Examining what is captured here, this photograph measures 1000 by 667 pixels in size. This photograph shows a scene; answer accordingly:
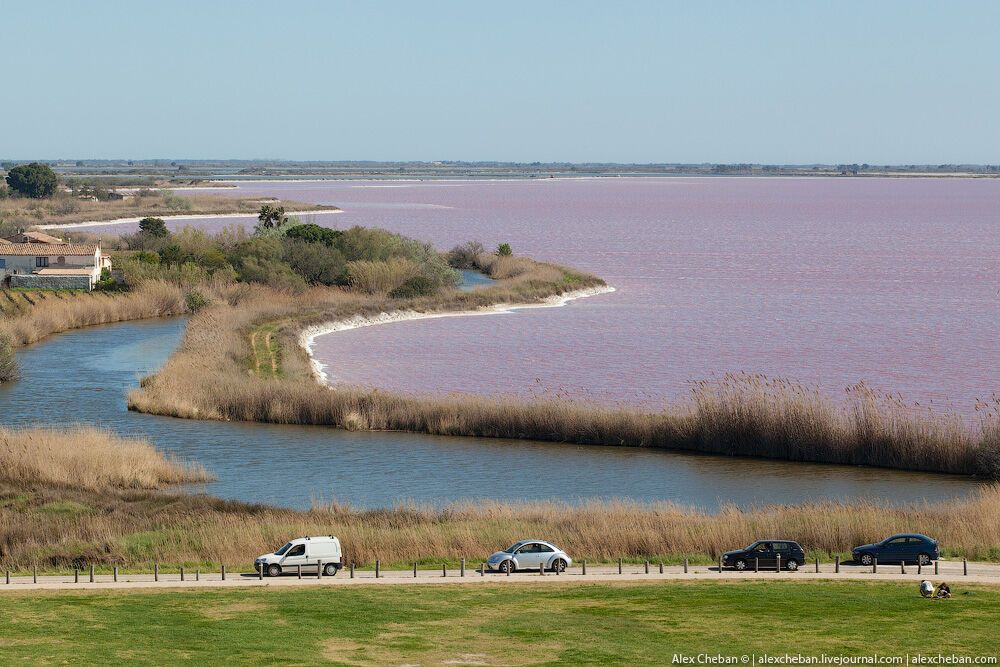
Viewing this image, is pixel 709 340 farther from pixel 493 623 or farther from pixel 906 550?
pixel 493 623

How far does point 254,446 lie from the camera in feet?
208

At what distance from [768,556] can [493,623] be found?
945cm

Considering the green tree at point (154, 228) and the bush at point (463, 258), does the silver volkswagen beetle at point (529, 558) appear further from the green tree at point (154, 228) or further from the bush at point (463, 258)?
the green tree at point (154, 228)

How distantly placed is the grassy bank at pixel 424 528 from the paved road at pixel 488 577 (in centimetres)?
189

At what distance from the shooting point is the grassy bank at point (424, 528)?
42219 millimetres

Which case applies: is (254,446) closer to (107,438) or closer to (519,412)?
(107,438)

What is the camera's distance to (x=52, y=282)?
119 metres

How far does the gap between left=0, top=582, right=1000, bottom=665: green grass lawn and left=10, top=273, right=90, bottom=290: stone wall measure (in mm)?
86761

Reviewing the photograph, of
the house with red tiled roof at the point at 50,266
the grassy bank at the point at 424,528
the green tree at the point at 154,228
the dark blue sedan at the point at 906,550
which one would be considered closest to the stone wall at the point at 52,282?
the house with red tiled roof at the point at 50,266

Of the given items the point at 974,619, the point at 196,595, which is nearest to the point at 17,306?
the point at 196,595

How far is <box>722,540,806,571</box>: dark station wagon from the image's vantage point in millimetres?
39750

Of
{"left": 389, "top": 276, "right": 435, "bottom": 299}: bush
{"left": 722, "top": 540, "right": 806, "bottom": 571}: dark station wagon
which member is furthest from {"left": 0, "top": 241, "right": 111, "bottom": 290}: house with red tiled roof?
{"left": 722, "top": 540, "right": 806, "bottom": 571}: dark station wagon

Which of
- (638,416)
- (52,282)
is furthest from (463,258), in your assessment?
(638,416)

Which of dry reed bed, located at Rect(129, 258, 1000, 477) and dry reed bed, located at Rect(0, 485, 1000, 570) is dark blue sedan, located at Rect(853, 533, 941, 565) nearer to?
dry reed bed, located at Rect(0, 485, 1000, 570)
